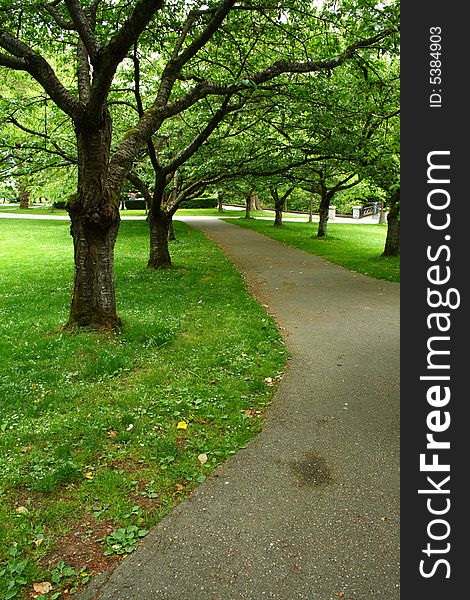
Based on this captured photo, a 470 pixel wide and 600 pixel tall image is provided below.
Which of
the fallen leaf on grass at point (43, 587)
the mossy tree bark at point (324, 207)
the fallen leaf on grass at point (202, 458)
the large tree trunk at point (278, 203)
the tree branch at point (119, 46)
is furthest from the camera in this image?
the large tree trunk at point (278, 203)

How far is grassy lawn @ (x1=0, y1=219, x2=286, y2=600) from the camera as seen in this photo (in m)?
3.02

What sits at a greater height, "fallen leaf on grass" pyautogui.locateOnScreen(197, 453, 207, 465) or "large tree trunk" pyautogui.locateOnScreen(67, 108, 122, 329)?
"large tree trunk" pyautogui.locateOnScreen(67, 108, 122, 329)

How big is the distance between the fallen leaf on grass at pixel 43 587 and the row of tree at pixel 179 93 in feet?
15.3

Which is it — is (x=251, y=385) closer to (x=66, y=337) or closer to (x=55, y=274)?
(x=66, y=337)

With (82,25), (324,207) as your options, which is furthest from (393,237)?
(82,25)

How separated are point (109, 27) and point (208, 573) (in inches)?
351

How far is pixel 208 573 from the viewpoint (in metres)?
2.71

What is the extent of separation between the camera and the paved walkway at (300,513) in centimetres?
263

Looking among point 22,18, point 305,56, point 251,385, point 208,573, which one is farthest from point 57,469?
point 305,56

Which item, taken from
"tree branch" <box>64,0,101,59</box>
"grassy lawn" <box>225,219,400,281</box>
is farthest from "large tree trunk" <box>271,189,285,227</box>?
"tree branch" <box>64,0,101,59</box>

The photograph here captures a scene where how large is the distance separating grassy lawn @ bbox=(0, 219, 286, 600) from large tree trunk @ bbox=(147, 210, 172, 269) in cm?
385

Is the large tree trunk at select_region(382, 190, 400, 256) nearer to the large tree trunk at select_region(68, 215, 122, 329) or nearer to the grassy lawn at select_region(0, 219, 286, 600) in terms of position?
the grassy lawn at select_region(0, 219, 286, 600)

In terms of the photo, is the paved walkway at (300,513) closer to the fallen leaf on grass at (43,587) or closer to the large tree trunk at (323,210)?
the fallen leaf on grass at (43,587)

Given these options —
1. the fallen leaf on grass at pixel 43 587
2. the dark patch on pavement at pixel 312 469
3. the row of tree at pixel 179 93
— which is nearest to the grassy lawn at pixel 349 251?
the row of tree at pixel 179 93
